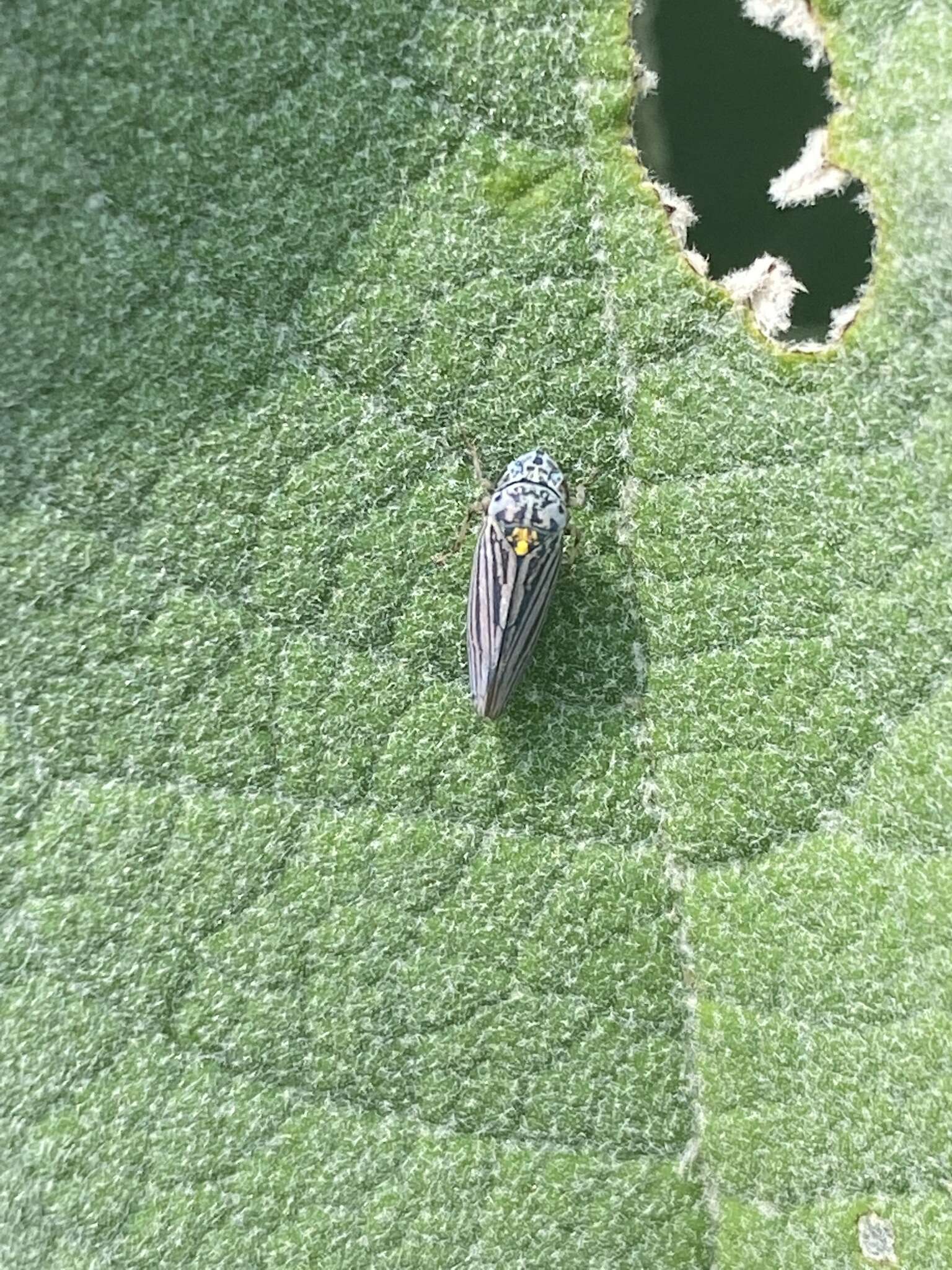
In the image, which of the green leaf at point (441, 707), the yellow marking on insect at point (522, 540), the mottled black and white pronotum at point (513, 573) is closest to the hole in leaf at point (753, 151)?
the green leaf at point (441, 707)

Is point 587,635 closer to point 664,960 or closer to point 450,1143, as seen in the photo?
point 664,960

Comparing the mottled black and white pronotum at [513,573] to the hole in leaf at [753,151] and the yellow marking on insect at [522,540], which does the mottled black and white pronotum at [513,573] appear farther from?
the hole in leaf at [753,151]

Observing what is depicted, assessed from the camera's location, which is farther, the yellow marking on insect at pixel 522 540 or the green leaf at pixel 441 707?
the yellow marking on insect at pixel 522 540

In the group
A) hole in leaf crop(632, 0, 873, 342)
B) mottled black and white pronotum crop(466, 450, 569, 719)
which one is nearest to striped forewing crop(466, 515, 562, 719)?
mottled black and white pronotum crop(466, 450, 569, 719)

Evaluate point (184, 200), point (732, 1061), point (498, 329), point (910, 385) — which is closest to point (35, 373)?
point (184, 200)

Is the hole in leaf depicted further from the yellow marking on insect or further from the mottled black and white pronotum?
the yellow marking on insect

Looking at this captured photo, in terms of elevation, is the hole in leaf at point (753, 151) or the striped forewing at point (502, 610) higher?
the hole in leaf at point (753, 151)

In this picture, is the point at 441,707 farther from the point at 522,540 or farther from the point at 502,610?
the point at 522,540
